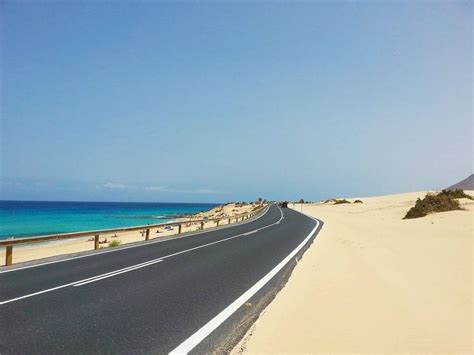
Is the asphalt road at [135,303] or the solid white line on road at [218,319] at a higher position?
the asphalt road at [135,303]

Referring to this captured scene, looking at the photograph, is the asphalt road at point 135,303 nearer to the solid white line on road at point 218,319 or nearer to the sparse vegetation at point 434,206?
the solid white line on road at point 218,319

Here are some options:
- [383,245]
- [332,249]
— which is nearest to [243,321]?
[332,249]

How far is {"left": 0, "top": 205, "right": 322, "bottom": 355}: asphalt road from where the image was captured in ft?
17.8

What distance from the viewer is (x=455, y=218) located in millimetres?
27609

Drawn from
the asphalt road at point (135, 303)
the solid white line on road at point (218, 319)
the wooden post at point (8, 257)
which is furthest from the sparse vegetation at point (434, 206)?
the wooden post at point (8, 257)

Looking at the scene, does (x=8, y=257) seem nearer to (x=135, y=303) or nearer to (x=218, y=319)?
(x=135, y=303)

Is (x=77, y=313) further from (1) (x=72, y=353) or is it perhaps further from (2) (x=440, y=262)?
(2) (x=440, y=262)

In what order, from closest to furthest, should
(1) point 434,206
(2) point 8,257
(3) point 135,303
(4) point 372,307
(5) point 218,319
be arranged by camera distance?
(5) point 218,319 → (4) point 372,307 → (3) point 135,303 → (2) point 8,257 → (1) point 434,206

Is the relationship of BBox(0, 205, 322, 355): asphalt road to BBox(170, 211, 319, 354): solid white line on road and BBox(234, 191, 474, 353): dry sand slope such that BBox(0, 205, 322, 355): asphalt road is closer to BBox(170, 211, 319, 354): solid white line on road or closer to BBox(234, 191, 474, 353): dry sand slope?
BBox(170, 211, 319, 354): solid white line on road

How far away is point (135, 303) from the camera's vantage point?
7441mm

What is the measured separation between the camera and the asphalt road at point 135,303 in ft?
17.8

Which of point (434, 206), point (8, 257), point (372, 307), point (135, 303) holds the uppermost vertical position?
point (434, 206)

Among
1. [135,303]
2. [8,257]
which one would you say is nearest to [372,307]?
[135,303]

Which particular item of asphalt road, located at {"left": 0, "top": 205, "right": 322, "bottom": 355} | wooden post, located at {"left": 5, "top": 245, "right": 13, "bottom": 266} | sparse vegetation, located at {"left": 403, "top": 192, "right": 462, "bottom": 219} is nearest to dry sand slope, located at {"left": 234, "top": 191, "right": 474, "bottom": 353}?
asphalt road, located at {"left": 0, "top": 205, "right": 322, "bottom": 355}
